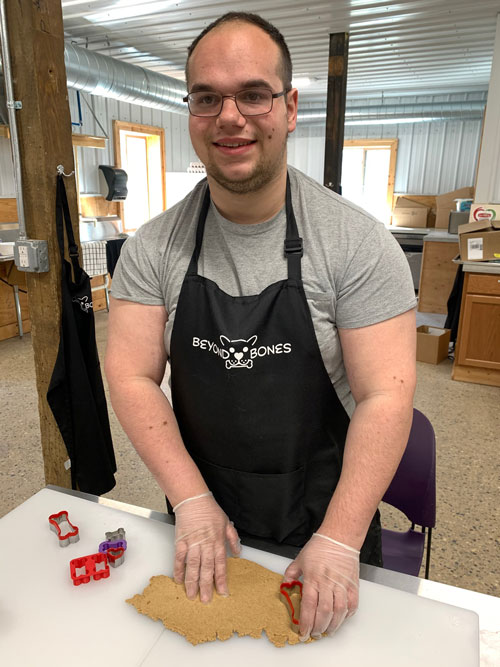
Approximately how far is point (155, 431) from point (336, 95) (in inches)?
174

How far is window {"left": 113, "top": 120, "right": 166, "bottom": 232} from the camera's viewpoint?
771cm

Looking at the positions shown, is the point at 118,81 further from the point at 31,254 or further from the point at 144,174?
the point at 31,254

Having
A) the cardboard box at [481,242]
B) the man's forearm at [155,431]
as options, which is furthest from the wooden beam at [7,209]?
the man's forearm at [155,431]

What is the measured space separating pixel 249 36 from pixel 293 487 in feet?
2.85

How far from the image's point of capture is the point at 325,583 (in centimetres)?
83

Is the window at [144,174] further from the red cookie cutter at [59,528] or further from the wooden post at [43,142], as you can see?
the red cookie cutter at [59,528]

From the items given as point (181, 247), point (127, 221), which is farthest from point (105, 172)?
point (181, 247)

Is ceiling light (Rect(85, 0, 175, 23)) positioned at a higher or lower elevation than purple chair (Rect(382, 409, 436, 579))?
higher

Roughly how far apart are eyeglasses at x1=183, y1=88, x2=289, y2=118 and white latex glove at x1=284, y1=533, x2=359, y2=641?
0.78m

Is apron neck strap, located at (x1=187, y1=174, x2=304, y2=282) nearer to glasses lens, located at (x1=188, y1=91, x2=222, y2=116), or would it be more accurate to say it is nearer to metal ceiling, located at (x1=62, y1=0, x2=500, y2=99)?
glasses lens, located at (x1=188, y1=91, x2=222, y2=116)

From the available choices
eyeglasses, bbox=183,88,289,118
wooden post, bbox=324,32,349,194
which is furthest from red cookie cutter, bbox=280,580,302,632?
wooden post, bbox=324,32,349,194

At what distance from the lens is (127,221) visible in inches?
300

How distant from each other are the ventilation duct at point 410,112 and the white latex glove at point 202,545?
8.34 meters

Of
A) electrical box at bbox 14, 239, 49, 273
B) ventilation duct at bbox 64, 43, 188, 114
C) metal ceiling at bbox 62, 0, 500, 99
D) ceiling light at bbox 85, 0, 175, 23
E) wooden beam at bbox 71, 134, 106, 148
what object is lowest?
electrical box at bbox 14, 239, 49, 273
